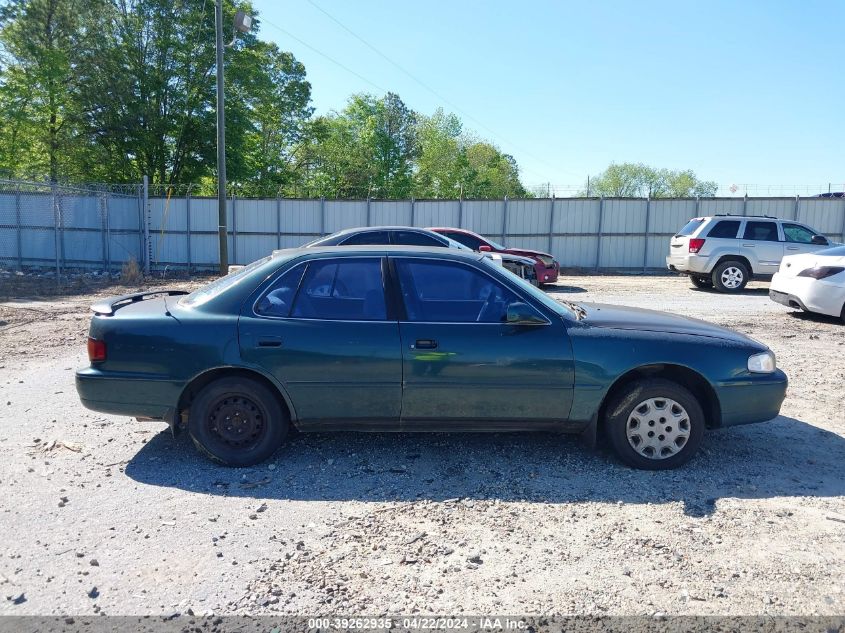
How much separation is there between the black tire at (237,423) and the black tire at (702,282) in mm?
13762

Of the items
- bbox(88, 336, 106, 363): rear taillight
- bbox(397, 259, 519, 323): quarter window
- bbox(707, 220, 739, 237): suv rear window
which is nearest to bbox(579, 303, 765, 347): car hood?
bbox(397, 259, 519, 323): quarter window

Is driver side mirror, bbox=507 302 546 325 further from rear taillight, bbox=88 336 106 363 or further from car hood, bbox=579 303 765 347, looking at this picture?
rear taillight, bbox=88 336 106 363

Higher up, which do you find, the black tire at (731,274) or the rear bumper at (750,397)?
the black tire at (731,274)

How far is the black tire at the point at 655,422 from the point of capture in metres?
4.16

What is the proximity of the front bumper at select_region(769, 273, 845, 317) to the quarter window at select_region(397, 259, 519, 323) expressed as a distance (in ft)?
25.9

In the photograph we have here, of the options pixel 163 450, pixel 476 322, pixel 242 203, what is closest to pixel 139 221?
pixel 242 203

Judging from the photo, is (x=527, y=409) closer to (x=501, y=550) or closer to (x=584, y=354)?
(x=584, y=354)

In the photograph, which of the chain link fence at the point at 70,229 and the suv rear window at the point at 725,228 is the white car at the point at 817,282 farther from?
the chain link fence at the point at 70,229

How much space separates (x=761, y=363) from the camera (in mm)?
4273

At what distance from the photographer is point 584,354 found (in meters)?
4.12

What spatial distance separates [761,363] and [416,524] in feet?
8.77

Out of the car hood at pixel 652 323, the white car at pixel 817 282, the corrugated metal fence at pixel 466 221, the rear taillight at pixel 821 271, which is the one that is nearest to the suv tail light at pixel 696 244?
the white car at pixel 817 282

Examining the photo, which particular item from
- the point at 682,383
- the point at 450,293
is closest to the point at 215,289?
the point at 450,293

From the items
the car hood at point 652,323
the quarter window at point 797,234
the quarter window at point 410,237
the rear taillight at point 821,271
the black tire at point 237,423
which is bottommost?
the black tire at point 237,423
